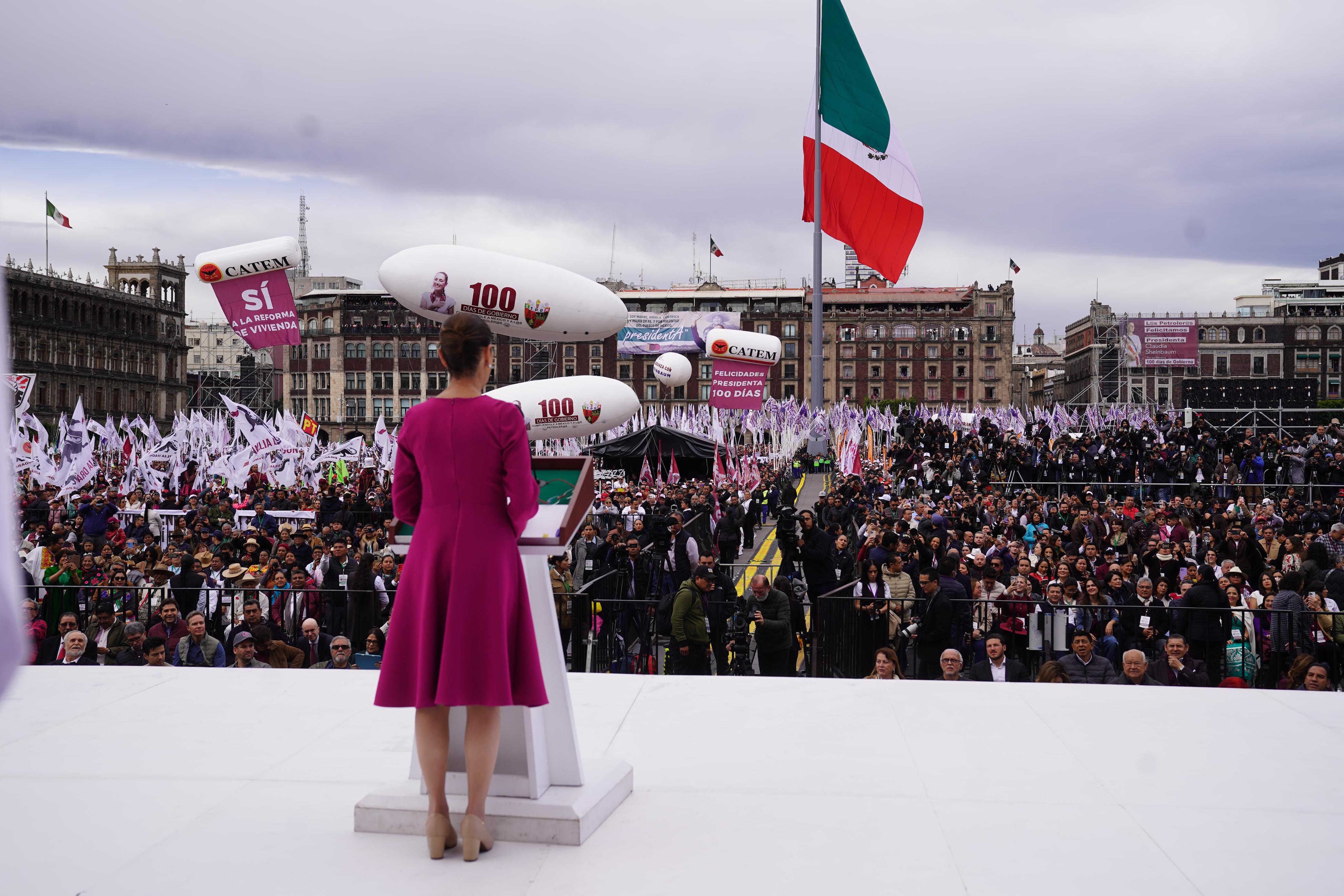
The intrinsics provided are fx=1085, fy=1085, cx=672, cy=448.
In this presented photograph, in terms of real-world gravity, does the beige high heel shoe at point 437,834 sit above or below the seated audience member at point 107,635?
above

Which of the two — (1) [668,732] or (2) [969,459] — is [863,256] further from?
(1) [668,732]

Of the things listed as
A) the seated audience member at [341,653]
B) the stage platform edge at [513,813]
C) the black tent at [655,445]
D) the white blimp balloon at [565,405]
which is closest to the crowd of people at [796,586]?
the seated audience member at [341,653]

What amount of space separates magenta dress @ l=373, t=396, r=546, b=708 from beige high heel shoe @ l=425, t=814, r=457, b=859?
1.13 feet

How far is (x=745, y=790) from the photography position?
4.02 meters

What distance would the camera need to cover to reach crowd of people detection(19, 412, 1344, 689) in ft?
26.6

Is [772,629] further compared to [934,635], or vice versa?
[772,629]

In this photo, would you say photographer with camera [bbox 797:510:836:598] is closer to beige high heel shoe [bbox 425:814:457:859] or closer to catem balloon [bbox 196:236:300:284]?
catem balloon [bbox 196:236:300:284]

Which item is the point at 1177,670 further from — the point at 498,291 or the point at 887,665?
the point at 498,291

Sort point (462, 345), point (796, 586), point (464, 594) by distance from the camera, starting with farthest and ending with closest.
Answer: point (796, 586) < point (462, 345) < point (464, 594)

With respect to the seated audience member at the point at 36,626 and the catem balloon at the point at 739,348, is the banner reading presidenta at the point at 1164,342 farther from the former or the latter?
the seated audience member at the point at 36,626

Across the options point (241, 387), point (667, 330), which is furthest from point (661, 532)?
A: point (667, 330)

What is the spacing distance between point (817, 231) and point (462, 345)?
21359mm

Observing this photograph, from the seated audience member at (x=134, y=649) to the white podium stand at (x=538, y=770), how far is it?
4.76 metres

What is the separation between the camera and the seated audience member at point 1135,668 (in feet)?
23.6
